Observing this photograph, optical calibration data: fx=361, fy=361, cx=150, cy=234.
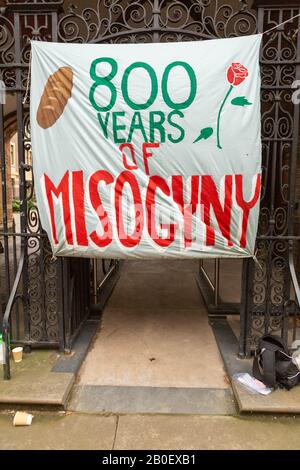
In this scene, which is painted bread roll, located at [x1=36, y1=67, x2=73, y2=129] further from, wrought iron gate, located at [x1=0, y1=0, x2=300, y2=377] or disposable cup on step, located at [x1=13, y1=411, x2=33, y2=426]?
disposable cup on step, located at [x1=13, y1=411, x2=33, y2=426]

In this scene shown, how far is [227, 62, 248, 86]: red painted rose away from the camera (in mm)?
3299

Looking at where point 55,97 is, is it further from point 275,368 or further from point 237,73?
point 275,368

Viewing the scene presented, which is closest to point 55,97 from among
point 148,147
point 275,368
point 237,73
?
point 148,147

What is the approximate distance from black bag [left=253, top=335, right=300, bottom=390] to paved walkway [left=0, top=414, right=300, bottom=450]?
322mm

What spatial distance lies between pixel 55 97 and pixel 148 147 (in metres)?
1.00

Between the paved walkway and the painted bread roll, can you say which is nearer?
the paved walkway

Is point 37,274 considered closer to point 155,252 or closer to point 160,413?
point 155,252

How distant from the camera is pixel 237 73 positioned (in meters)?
3.30

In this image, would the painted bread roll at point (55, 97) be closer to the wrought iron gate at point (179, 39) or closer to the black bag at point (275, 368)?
the wrought iron gate at point (179, 39)

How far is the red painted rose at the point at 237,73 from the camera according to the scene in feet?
10.8

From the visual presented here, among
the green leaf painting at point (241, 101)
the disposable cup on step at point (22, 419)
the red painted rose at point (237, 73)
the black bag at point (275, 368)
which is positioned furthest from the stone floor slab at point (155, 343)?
the red painted rose at point (237, 73)

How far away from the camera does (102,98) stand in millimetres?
3371

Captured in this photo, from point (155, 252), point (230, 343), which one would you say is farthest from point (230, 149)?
point (230, 343)

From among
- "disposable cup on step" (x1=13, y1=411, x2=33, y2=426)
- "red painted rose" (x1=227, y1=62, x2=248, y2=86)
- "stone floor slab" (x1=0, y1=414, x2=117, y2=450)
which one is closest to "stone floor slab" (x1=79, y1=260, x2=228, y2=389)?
"stone floor slab" (x1=0, y1=414, x2=117, y2=450)
